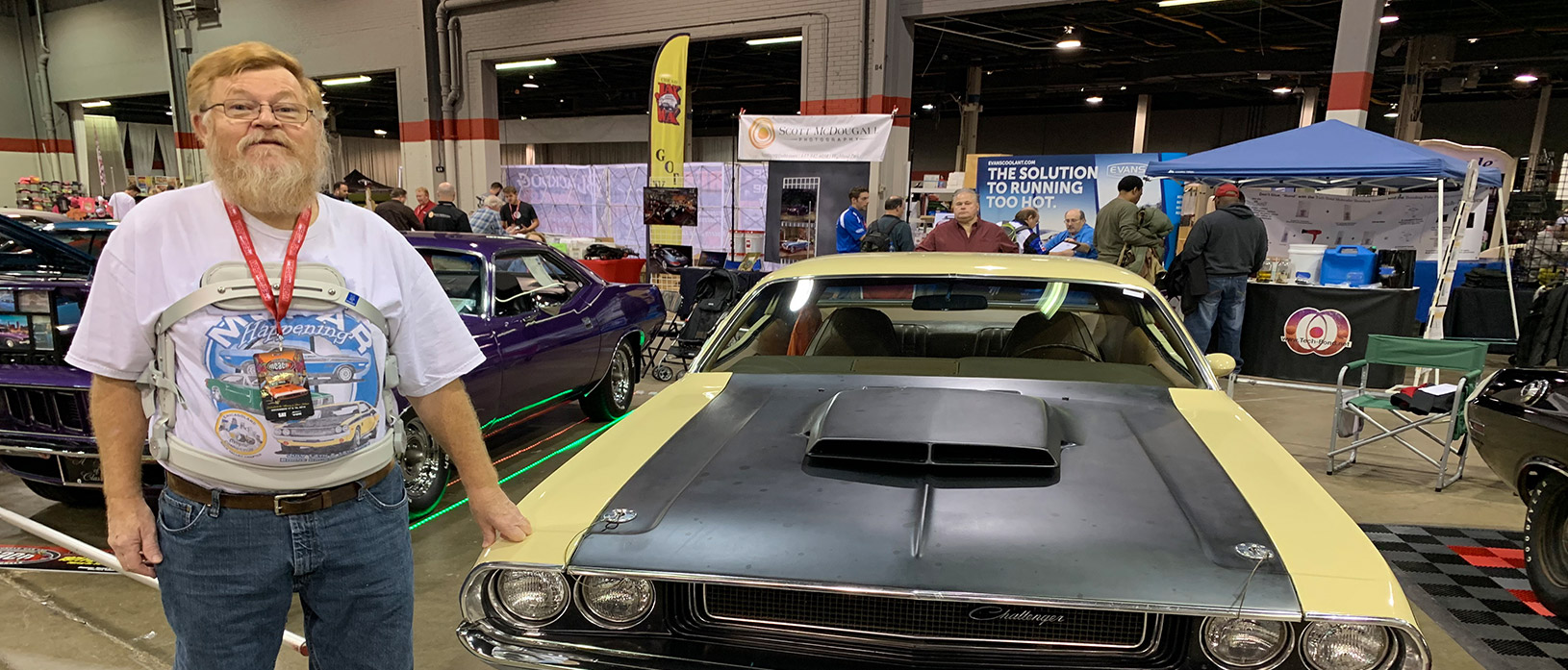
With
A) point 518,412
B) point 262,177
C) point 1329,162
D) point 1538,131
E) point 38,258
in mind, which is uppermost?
point 1538,131

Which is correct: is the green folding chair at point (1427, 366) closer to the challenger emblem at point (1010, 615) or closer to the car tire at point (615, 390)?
the challenger emblem at point (1010, 615)

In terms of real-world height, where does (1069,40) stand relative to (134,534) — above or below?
above

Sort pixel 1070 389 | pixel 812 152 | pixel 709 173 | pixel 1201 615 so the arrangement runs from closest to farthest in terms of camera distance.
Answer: pixel 1201 615 < pixel 1070 389 < pixel 812 152 < pixel 709 173

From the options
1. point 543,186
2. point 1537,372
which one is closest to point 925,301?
point 1537,372

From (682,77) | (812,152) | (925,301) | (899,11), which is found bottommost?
(925,301)

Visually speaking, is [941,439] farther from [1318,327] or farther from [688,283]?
[688,283]

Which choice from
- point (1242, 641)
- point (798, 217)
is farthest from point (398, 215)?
point (1242, 641)

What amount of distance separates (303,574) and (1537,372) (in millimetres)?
4523

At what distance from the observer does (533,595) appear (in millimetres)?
1869

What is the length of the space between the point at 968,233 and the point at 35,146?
28.1 meters

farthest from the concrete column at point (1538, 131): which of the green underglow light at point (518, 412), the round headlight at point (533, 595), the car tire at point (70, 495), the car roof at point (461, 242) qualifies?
the car tire at point (70, 495)

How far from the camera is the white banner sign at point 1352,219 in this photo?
368 inches

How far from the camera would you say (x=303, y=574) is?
158 cm

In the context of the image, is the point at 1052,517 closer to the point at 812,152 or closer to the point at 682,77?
the point at 812,152
